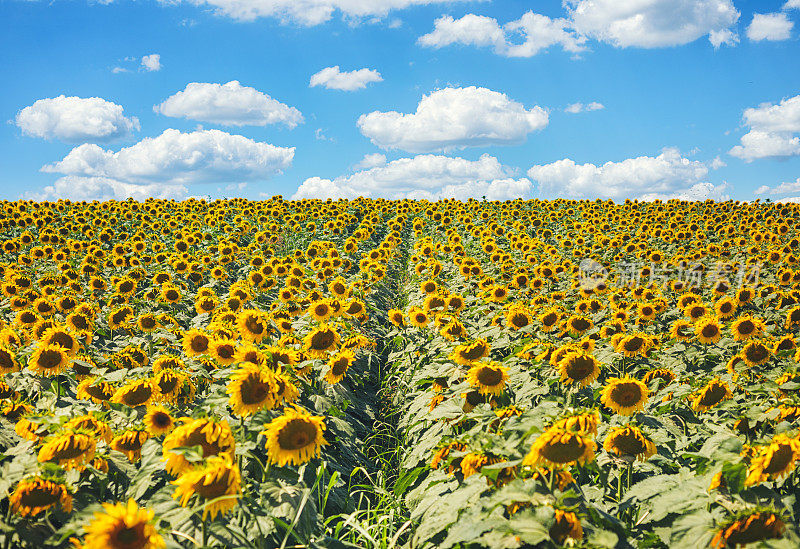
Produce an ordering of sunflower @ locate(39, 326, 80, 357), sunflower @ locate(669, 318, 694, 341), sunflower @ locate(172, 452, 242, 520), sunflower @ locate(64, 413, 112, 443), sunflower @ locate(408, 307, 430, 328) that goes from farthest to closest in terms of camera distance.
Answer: sunflower @ locate(408, 307, 430, 328) < sunflower @ locate(669, 318, 694, 341) < sunflower @ locate(39, 326, 80, 357) < sunflower @ locate(64, 413, 112, 443) < sunflower @ locate(172, 452, 242, 520)

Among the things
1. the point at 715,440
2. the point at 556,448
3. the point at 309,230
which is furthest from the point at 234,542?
the point at 309,230

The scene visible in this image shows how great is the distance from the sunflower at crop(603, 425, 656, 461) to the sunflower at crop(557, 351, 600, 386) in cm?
102

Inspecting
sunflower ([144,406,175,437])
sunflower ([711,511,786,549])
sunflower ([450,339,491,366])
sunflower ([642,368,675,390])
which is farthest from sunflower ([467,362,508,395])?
sunflower ([642,368,675,390])

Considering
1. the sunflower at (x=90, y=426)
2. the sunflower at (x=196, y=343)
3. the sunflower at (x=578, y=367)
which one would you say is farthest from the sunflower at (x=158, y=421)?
the sunflower at (x=578, y=367)

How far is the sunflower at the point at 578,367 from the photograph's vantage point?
4.54 metres

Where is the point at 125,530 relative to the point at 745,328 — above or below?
below

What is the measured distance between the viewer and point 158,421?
371 cm

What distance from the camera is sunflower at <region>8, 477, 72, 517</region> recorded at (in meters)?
2.73

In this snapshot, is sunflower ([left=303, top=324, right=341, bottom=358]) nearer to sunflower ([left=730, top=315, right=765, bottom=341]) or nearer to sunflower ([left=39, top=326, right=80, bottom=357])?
sunflower ([left=39, top=326, right=80, bottom=357])

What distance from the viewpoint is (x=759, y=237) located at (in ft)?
53.2

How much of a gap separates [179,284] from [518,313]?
7807 mm

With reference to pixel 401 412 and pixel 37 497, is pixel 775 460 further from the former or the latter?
pixel 401 412

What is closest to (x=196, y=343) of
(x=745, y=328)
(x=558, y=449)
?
(x=558, y=449)

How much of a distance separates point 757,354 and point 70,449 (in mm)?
6716
